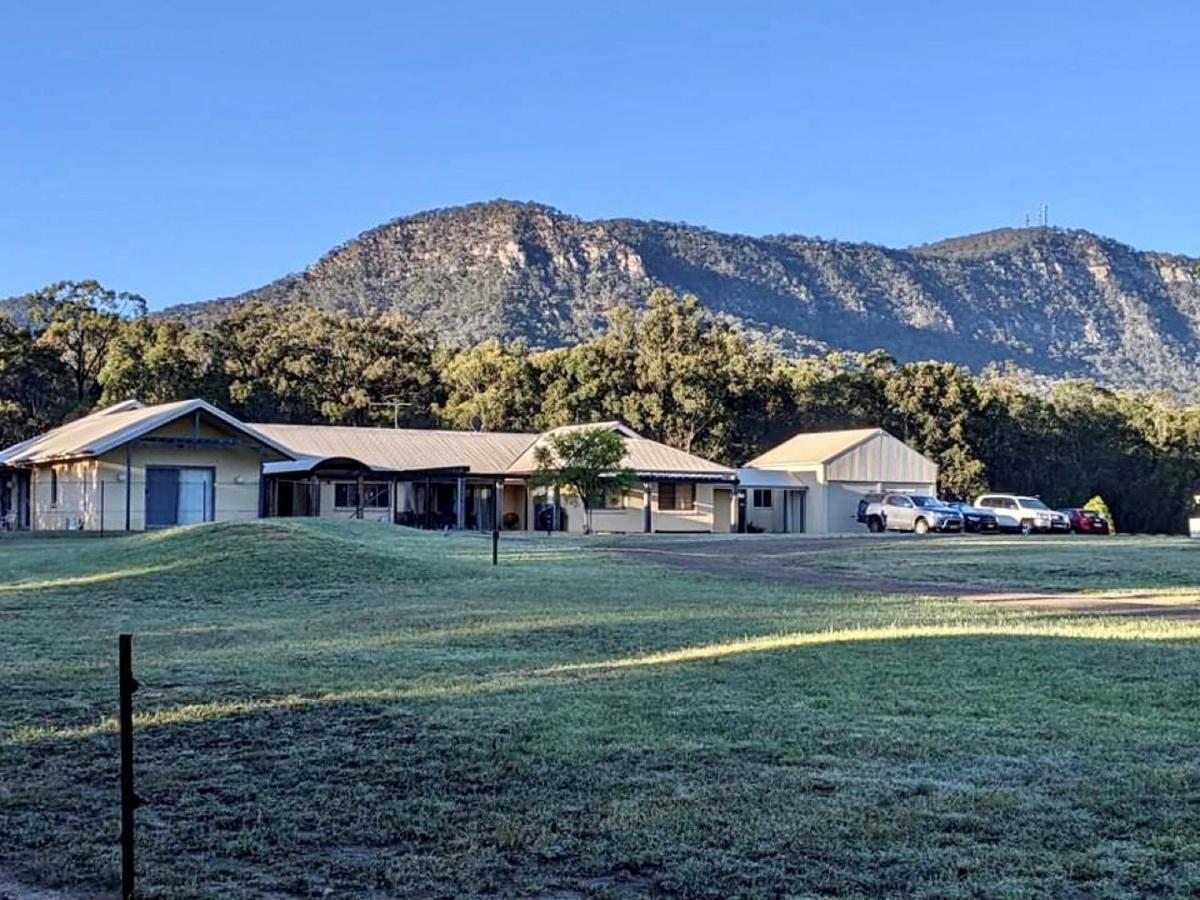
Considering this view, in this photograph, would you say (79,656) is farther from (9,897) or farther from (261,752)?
(9,897)

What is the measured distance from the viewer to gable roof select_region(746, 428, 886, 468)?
167 ft

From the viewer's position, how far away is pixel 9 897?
478 centimetres

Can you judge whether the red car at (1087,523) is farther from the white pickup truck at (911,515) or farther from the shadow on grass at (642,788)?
the shadow on grass at (642,788)

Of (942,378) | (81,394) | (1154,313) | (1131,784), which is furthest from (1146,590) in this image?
(1154,313)

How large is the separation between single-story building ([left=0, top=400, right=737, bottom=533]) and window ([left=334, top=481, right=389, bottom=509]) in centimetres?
4

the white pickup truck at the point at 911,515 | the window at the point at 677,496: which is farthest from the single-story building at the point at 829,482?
the white pickup truck at the point at 911,515

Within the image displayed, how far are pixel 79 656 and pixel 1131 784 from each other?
8286 millimetres

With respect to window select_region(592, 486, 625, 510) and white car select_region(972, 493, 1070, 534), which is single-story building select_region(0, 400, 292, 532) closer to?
window select_region(592, 486, 625, 510)

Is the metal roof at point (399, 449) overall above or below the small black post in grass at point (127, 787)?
above

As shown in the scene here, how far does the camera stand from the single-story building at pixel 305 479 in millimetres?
37719

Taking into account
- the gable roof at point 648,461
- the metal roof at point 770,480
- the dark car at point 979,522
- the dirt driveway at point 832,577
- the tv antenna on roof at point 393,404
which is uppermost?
the tv antenna on roof at point 393,404

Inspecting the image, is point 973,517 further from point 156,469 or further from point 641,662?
point 641,662

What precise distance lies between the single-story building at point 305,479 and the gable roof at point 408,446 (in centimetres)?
7

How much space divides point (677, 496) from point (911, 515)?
8.83 meters
